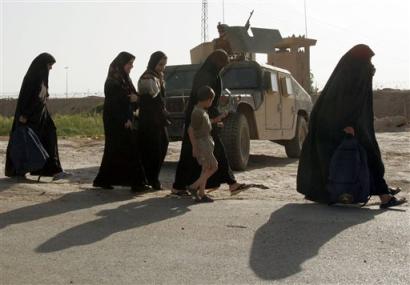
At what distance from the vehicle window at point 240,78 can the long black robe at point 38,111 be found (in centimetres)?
370

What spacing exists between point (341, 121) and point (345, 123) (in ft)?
0.17

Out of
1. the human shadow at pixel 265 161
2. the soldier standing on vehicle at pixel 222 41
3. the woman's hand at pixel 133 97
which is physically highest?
the soldier standing on vehicle at pixel 222 41

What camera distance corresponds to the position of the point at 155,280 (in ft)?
13.1

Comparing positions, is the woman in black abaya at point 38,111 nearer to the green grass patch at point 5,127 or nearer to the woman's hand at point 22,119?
the woman's hand at point 22,119

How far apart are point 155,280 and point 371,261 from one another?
1441 mm

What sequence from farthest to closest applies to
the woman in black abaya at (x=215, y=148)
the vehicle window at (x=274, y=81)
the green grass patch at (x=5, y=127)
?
the green grass patch at (x=5, y=127)
the vehicle window at (x=274, y=81)
the woman in black abaya at (x=215, y=148)

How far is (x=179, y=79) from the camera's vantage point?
467 inches

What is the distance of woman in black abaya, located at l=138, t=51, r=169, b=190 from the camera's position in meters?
7.60

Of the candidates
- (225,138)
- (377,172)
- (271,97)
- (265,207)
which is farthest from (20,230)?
(271,97)

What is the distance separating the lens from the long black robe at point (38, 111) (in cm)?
870

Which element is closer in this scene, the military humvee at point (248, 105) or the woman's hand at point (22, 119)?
the woman's hand at point (22, 119)

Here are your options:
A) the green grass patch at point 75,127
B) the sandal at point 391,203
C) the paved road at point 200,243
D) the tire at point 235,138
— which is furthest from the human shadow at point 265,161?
the green grass patch at point 75,127

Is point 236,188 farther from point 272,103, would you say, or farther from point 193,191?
point 272,103

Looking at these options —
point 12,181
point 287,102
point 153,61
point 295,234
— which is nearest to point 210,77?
point 153,61
